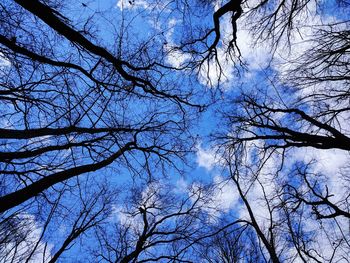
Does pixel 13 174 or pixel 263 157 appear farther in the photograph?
pixel 263 157

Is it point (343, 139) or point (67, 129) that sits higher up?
point (67, 129)

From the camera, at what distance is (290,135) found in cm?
620

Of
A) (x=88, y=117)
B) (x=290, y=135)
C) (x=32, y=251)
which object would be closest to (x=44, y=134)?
(x=88, y=117)

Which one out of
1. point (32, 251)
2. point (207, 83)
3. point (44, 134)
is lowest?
point (32, 251)

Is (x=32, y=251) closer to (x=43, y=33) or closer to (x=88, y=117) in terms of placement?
(x=88, y=117)

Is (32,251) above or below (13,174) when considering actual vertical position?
below

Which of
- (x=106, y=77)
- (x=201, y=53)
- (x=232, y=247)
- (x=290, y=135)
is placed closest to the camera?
(x=106, y=77)

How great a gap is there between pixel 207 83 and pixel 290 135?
246 cm

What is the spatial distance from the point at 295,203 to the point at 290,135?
218cm

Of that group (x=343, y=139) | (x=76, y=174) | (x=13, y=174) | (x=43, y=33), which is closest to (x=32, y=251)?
(x=13, y=174)

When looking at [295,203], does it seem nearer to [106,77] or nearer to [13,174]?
[106,77]

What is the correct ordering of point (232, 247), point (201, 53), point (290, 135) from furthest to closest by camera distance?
point (232, 247), point (201, 53), point (290, 135)

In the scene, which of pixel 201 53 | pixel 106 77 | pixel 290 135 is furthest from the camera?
pixel 201 53

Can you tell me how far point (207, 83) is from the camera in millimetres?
7039
